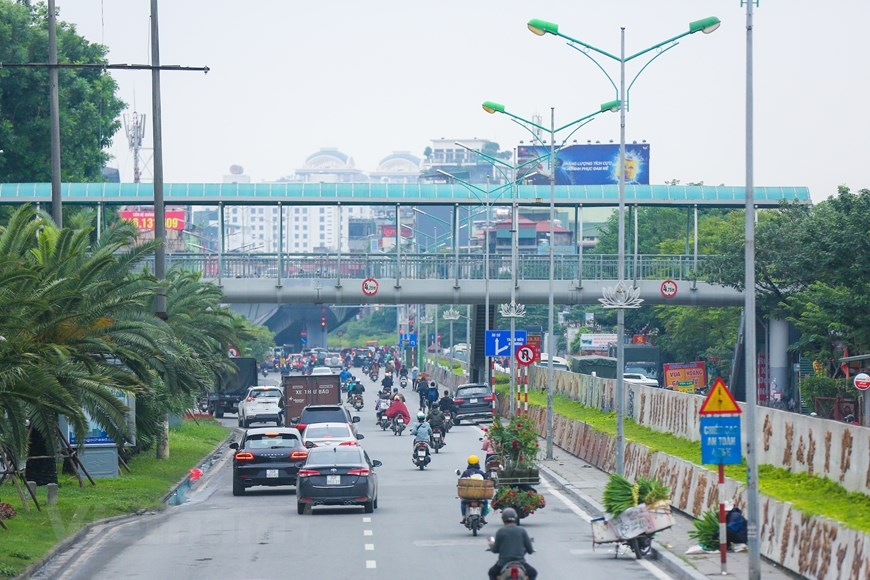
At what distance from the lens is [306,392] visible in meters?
57.4

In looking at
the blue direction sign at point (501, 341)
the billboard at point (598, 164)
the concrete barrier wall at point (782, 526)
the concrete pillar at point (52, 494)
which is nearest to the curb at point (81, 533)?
the concrete pillar at point (52, 494)

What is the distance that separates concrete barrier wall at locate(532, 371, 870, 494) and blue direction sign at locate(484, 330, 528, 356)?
10777mm

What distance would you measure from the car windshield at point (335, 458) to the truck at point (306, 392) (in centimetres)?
2800

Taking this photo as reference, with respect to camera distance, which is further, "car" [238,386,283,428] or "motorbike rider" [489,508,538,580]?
"car" [238,386,283,428]

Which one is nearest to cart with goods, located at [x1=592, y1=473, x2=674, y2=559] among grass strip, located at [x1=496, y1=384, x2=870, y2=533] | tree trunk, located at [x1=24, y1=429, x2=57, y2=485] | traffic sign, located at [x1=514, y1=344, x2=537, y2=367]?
grass strip, located at [x1=496, y1=384, x2=870, y2=533]

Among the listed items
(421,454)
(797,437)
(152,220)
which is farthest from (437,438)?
(152,220)

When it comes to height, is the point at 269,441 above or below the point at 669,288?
below

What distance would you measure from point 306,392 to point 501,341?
9.23 m

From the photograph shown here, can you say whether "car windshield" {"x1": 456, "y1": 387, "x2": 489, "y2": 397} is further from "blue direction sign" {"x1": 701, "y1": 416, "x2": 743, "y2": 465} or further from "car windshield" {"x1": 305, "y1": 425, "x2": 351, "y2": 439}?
"blue direction sign" {"x1": 701, "y1": 416, "x2": 743, "y2": 465}

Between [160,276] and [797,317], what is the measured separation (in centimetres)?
3066

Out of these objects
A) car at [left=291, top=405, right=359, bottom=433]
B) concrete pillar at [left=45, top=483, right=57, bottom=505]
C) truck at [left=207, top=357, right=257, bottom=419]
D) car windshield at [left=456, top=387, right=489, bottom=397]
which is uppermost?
concrete pillar at [left=45, top=483, right=57, bottom=505]

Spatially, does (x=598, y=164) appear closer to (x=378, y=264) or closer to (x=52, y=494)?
(x=378, y=264)

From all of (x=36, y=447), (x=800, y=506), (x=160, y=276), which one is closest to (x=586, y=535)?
(x=800, y=506)

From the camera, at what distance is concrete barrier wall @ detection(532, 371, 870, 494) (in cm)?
2078
